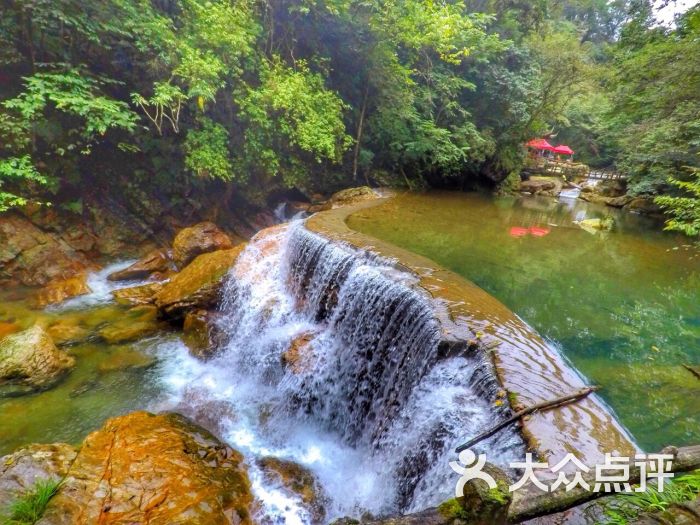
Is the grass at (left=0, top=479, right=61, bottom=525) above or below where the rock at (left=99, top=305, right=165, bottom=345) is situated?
above

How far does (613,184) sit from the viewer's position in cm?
2016

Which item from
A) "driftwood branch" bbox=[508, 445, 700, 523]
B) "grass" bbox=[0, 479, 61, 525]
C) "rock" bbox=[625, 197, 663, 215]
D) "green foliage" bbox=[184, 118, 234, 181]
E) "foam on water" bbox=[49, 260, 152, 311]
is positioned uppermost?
"green foliage" bbox=[184, 118, 234, 181]

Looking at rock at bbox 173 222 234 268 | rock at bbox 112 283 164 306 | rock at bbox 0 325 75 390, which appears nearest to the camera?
rock at bbox 0 325 75 390

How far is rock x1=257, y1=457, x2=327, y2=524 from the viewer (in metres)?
4.37

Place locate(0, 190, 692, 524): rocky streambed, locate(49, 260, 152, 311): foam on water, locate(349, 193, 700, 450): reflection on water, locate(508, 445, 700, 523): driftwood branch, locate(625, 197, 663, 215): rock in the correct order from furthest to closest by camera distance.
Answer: locate(625, 197, 663, 215): rock
locate(49, 260, 152, 311): foam on water
locate(349, 193, 700, 450): reflection on water
locate(0, 190, 692, 524): rocky streambed
locate(508, 445, 700, 523): driftwood branch

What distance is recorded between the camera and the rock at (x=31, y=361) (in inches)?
228

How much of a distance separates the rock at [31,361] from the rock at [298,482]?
3857mm

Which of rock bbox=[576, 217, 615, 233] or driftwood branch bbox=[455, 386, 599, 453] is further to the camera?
rock bbox=[576, 217, 615, 233]

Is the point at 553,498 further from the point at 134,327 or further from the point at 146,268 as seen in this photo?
the point at 146,268

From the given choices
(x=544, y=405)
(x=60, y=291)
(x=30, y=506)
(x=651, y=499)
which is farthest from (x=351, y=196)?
(x=651, y=499)

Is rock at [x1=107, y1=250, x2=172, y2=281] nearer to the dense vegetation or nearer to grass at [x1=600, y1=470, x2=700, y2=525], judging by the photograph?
the dense vegetation

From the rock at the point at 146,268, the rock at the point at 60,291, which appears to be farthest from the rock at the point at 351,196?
the rock at the point at 60,291

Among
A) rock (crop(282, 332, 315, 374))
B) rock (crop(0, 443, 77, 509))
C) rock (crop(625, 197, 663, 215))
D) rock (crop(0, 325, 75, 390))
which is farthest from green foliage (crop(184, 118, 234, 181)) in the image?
rock (crop(625, 197, 663, 215))

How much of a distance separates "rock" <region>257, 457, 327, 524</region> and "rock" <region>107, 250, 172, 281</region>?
6.36 m
